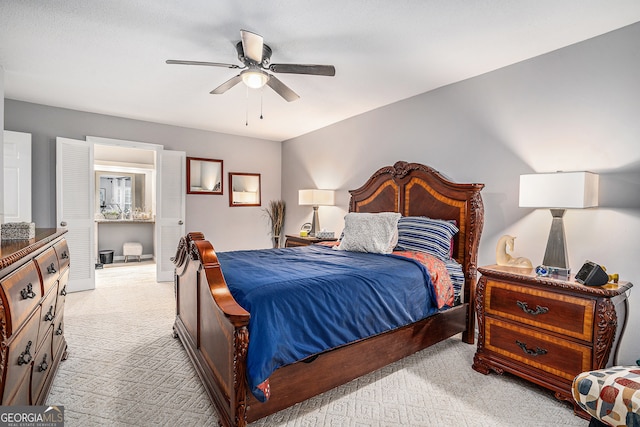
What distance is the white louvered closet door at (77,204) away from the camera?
4.34 meters

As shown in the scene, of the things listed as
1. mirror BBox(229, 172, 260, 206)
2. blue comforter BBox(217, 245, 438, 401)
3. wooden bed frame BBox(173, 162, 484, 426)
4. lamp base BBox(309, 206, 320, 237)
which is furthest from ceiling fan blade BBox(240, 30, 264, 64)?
mirror BBox(229, 172, 260, 206)

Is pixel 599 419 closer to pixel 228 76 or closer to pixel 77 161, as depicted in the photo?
pixel 228 76

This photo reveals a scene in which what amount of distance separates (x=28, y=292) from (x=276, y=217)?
4.79 metres

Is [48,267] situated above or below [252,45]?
below

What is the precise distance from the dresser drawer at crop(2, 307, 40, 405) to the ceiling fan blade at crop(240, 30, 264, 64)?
197 cm

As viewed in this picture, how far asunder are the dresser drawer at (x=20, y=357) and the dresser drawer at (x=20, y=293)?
0.07m

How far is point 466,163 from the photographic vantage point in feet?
10.7

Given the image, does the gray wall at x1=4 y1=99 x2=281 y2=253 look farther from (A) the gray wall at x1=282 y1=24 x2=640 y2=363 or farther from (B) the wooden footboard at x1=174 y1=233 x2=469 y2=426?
(B) the wooden footboard at x1=174 y1=233 x2=469 y2=426

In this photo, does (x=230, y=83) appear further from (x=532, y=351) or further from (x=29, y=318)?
(x=532, y=351)

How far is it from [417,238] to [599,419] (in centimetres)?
183

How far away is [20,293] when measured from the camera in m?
1.40

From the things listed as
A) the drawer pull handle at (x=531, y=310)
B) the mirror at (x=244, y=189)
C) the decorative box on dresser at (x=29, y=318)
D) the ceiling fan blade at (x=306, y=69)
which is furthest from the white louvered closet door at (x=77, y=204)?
the drawer pull handle at (x=531, y=310)

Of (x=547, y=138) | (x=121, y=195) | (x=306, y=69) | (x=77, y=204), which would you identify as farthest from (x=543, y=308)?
(x=121, y=195)

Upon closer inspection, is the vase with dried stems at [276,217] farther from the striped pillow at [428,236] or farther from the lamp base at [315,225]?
the striped pillow at [428,236]
